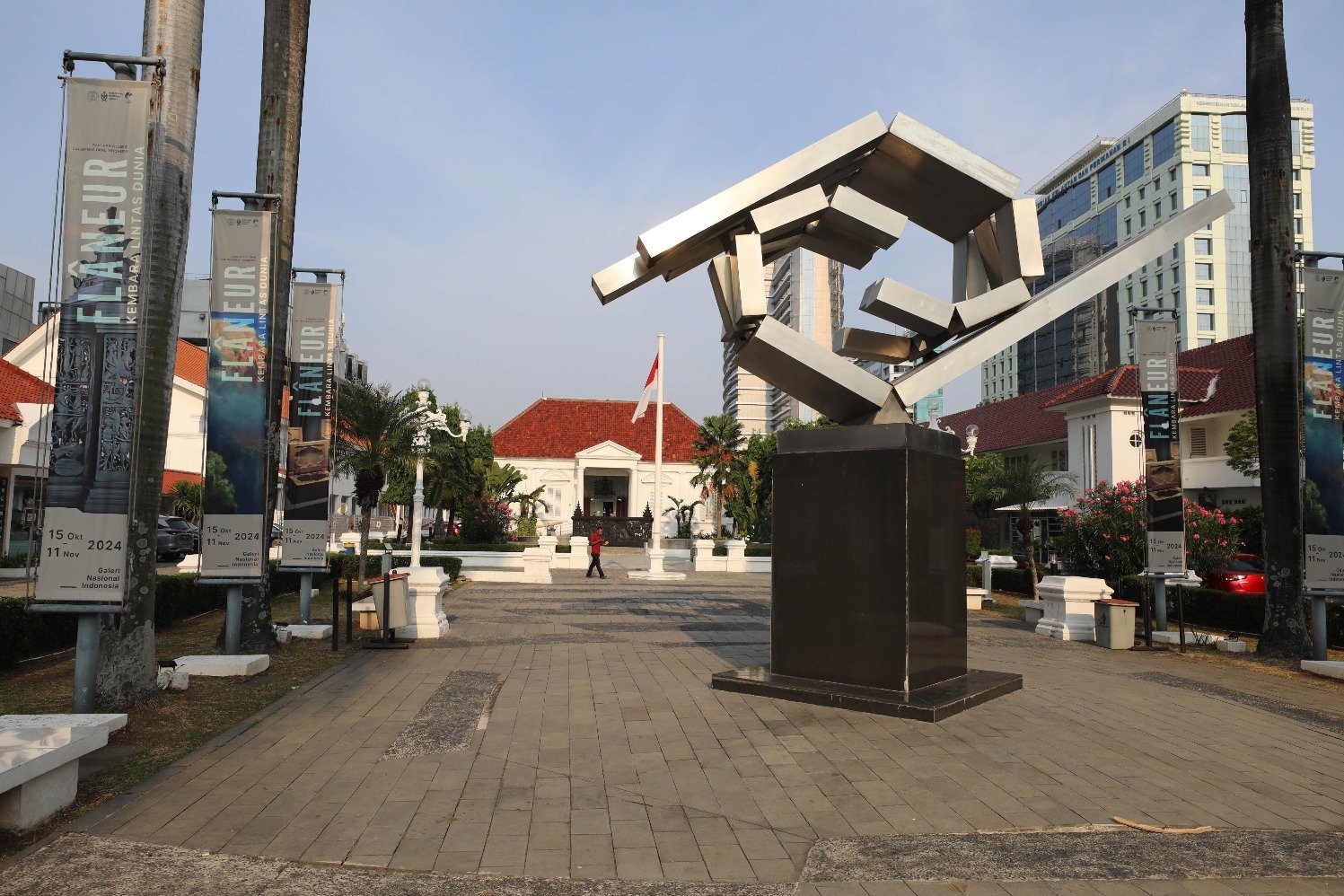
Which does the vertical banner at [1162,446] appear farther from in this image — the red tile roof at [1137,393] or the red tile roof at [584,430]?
the red tile roof at [584,430]

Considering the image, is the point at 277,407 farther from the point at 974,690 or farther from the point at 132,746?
the point at 974,690

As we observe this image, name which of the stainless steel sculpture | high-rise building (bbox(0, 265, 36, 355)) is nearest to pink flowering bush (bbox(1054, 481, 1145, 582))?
the stainless steel sculpture

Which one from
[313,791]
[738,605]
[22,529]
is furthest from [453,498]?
[313,791]

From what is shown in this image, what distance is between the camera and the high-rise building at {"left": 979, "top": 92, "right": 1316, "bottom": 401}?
72312mm

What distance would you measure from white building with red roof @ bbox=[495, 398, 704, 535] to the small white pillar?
43441 mm

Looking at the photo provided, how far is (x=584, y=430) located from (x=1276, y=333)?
54.0 meters

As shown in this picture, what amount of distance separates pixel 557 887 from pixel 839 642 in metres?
4.54

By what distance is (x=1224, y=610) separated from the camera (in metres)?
16.1

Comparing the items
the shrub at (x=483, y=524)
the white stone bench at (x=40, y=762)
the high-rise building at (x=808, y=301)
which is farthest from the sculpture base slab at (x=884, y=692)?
the high-rise building at (x=808, y=301)

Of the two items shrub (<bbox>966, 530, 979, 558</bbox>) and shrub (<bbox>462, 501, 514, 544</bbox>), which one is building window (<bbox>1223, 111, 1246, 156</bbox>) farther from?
shrub (<bbox>462, 501, 514, 544</bbox>)

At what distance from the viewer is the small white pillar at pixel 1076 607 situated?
14227mm

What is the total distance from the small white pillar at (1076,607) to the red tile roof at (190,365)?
134 feet

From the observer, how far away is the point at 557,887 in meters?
4.23

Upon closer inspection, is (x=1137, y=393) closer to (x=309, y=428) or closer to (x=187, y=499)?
(x=309, y=428)
